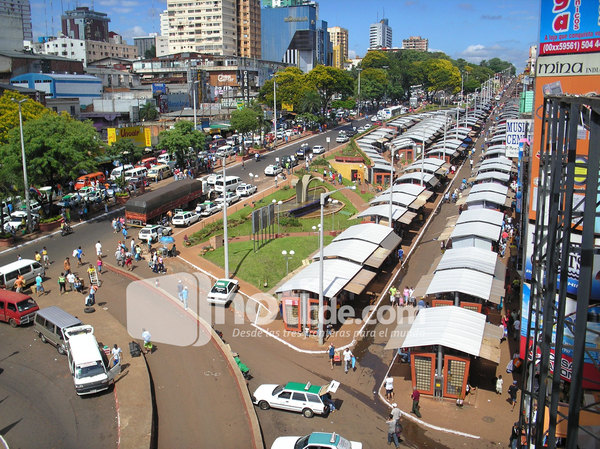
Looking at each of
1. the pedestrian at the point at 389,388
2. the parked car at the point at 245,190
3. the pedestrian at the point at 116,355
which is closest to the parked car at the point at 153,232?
the parked car at the point at 245,190

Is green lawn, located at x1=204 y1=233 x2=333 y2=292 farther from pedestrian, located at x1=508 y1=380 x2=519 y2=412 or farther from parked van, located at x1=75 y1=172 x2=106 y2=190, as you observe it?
parked van, located at x1=75 y1=172 x2=106 y2=190

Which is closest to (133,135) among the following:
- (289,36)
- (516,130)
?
(516,130)

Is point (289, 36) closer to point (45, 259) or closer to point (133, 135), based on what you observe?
point (133, 135)

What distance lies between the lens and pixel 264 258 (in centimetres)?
3216

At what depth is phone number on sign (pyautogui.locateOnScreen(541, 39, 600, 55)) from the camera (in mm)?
18625

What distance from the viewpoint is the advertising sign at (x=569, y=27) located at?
18.4m

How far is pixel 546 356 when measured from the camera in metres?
9.48

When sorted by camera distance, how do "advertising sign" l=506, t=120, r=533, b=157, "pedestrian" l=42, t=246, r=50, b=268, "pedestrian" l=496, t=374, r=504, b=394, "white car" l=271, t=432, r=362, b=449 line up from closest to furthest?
"white car" l=271, t=432, r=362, b=449, "pedestrian" l=496, t=374, r=504, b=394, "pedestrian" l=42, t=246, r=50, b=268, "advertising sign" l=506, t=120, r=533, b=157

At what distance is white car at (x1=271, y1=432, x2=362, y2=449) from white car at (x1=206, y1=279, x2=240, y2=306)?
38.7 ft

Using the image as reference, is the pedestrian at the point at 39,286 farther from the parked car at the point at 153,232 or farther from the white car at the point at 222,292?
the white car at the point at 222,292

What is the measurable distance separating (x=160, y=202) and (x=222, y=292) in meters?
14.5

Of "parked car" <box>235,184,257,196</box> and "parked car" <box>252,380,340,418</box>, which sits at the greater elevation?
"parked car" <box>235,184,257,196</box>

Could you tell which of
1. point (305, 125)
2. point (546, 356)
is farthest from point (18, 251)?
point (305, 125)

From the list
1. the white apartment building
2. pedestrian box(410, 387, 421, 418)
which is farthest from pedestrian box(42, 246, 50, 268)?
the white apartment building
